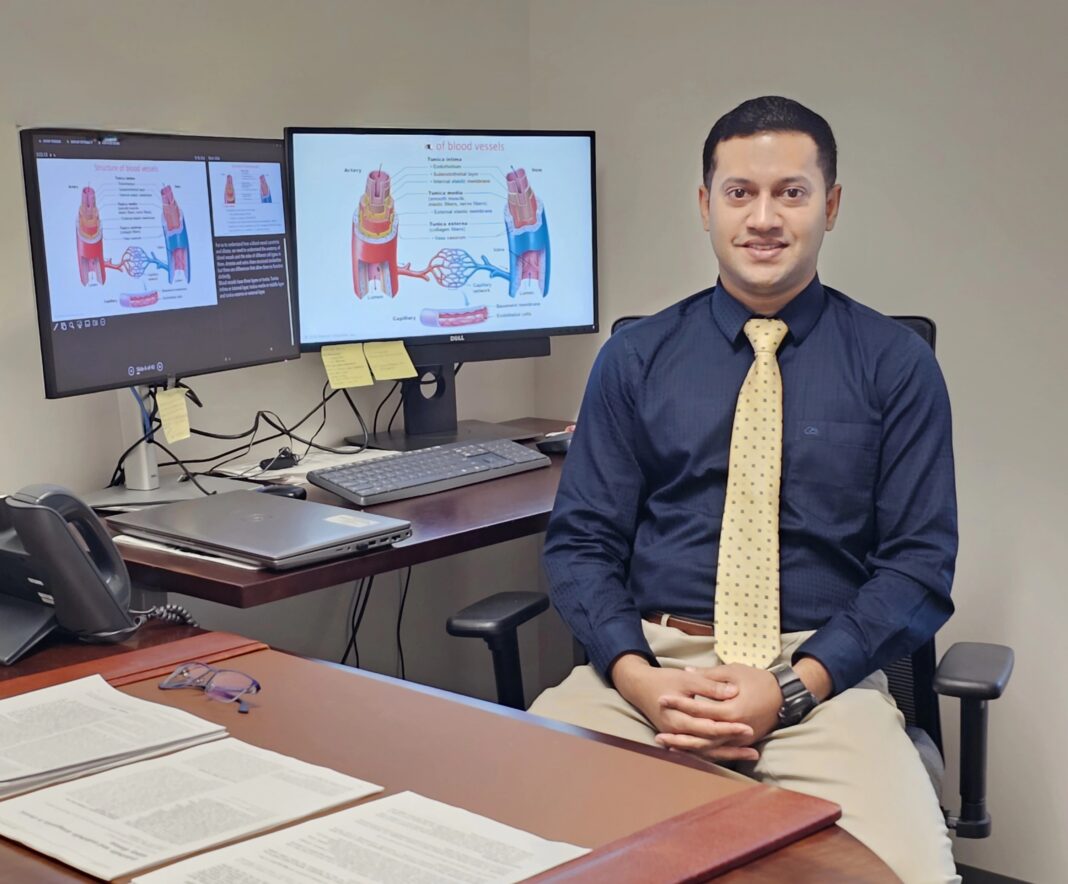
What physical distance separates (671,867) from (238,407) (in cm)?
173

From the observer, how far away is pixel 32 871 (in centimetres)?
104

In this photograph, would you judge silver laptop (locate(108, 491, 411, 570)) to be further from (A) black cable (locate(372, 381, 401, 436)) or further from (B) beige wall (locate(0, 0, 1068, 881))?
(A) black cable (locate(372, 381, 401, 436))

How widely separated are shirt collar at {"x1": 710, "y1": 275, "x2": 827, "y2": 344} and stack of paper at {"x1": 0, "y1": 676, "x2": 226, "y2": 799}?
96 cm

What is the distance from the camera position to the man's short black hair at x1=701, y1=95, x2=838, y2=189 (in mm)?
1858

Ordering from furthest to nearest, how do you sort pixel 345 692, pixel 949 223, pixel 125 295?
pixel 949 223 → pixel 125 295 → pixel 345 692

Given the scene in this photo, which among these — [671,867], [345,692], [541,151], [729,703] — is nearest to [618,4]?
[541,151]

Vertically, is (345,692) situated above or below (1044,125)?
below

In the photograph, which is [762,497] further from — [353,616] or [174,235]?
[353,616]

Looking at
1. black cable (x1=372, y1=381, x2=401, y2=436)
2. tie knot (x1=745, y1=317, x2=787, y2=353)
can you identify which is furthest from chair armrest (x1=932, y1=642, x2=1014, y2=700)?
black cable (x1=372, y1=381, x2=401, y2=436)

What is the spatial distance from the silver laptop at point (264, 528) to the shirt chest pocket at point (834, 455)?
0.54 m

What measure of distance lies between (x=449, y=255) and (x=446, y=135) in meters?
0.23

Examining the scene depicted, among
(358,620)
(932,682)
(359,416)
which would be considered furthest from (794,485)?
(358,620)

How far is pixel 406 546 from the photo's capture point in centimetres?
190

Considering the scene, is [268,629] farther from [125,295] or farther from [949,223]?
[949,223]
